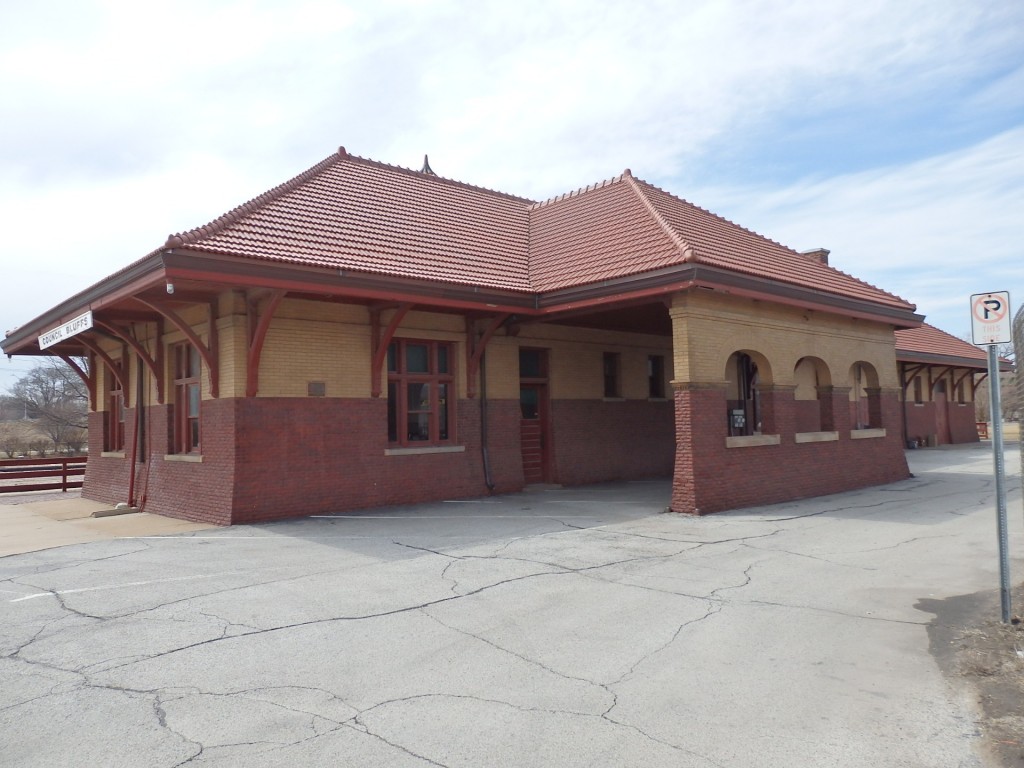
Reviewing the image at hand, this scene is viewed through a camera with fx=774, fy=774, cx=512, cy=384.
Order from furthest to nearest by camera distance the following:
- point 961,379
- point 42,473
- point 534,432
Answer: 1. point 961,379
2. point 42,473
3. point 534,432

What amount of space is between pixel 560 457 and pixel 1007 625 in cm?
1088

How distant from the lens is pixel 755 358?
1471 centimetres

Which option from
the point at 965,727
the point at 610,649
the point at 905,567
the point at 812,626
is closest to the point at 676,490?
the point at 905,567

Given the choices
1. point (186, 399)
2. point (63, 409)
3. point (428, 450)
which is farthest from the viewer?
point (63, 409)

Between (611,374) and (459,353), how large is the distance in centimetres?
478

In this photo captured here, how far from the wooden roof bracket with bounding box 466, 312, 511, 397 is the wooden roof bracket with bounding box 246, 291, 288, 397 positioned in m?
4.18

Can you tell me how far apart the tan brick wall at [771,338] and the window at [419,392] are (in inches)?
179

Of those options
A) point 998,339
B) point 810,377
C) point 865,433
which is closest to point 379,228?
point 810,377

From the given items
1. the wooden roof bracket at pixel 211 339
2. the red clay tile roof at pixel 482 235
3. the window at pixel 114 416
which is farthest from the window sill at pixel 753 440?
the window at pixel 114 416

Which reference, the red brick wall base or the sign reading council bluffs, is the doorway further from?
the sign reading council bluffs

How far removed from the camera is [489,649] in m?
5.86

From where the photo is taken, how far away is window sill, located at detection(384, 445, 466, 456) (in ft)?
45.0

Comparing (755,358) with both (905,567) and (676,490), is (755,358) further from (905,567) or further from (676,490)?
(905,567)

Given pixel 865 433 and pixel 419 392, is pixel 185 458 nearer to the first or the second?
pixel 419 392
